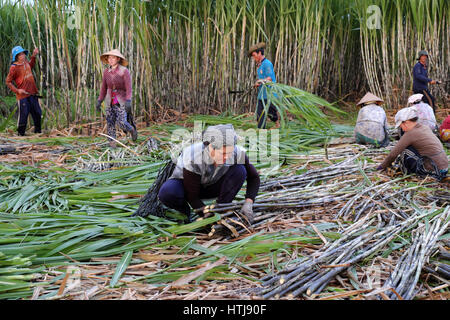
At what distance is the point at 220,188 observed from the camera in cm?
243

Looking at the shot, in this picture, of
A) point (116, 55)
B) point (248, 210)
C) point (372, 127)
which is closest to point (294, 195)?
point (248, 210)

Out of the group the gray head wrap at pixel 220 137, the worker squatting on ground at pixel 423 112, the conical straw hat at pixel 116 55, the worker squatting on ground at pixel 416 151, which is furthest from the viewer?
the conical straw hat at pixel 116 55

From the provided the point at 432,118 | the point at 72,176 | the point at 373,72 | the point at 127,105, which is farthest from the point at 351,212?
the point at 373,72

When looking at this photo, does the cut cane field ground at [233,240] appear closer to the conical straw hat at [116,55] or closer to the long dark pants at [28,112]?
the conical straw hat at [116,55]

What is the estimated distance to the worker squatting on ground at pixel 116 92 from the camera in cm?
446

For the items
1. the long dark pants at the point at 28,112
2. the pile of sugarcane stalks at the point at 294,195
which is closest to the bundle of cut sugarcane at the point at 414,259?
the pile of sugarcane stalks at the point at 294,195

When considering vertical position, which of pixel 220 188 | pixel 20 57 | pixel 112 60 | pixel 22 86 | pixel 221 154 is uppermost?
pixel 20 57

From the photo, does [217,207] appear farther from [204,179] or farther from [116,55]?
[116,55]

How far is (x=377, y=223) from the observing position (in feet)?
7.64

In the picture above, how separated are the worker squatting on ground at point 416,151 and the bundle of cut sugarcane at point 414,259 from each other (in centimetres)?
103

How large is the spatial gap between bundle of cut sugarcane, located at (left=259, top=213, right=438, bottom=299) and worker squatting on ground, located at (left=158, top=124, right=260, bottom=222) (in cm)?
51

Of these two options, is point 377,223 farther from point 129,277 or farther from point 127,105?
point 127,105

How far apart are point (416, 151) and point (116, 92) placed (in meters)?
2.99

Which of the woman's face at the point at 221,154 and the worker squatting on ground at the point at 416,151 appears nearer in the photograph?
the woman's face at the point at 221,154
